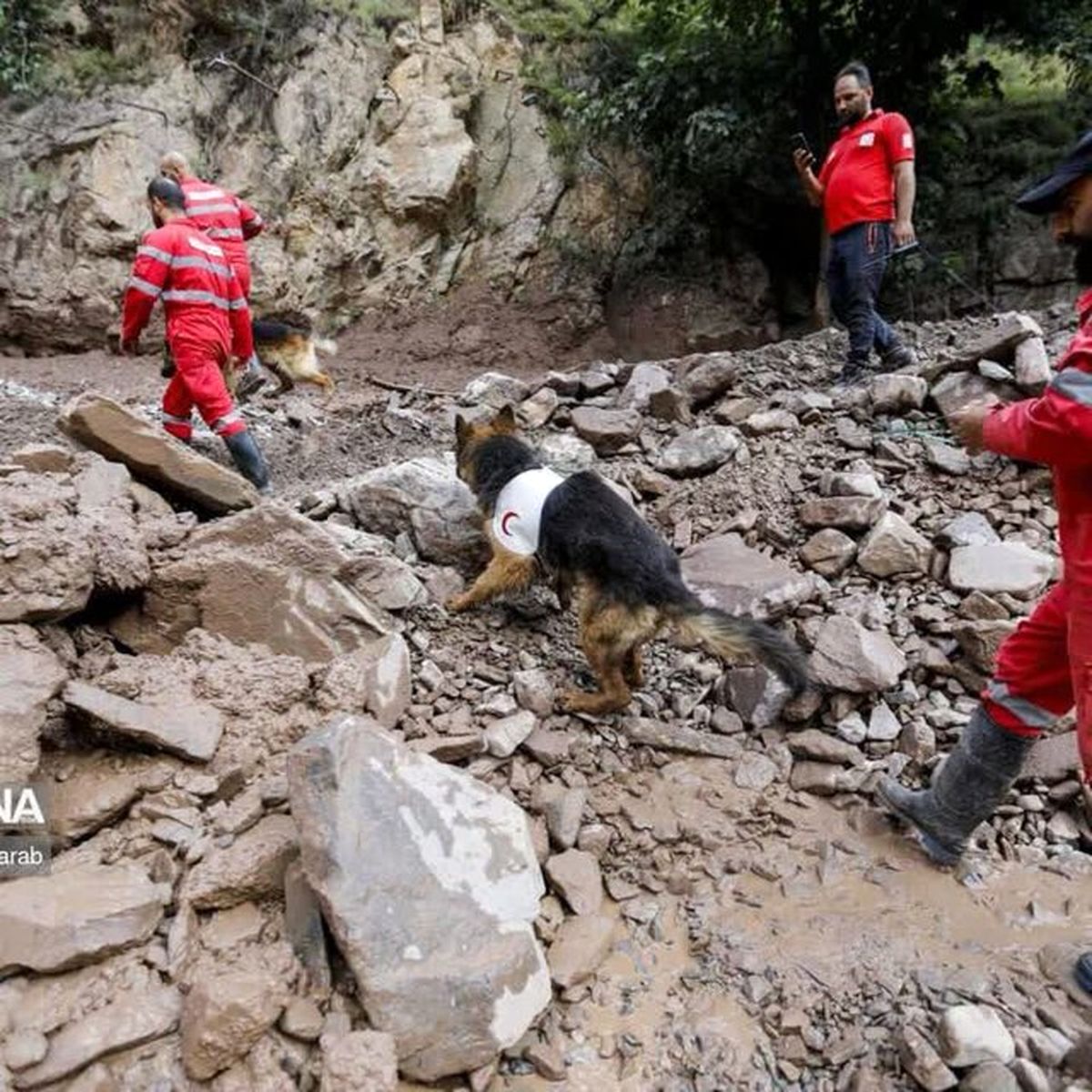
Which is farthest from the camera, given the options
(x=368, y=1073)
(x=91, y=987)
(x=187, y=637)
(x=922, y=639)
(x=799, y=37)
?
(x=799, y=37)

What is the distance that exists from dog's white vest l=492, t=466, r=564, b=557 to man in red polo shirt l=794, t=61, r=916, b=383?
306 centimetres

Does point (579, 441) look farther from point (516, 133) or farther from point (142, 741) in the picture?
point (516, 133)

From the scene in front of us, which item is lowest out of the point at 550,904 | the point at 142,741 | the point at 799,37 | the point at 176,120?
the point at 550,904

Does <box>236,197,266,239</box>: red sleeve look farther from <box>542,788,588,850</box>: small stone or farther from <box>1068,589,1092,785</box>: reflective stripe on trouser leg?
<box>1068,589,1092,785</box>: reflective stripe on trouser leg

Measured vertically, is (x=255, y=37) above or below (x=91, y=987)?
above

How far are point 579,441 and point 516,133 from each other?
7870 millimetres

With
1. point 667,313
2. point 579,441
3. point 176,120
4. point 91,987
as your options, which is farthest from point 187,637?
point 176,120

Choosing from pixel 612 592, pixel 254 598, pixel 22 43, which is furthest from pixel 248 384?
pixel 22 43

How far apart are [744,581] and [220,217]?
471cm

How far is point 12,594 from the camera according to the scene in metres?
2.80

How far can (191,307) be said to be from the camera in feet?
15.6

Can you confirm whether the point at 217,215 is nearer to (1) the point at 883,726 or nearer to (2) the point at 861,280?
(2) the point at 861,280

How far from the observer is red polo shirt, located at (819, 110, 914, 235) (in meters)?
5.09

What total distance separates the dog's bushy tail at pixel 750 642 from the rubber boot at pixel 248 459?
3249 mm
